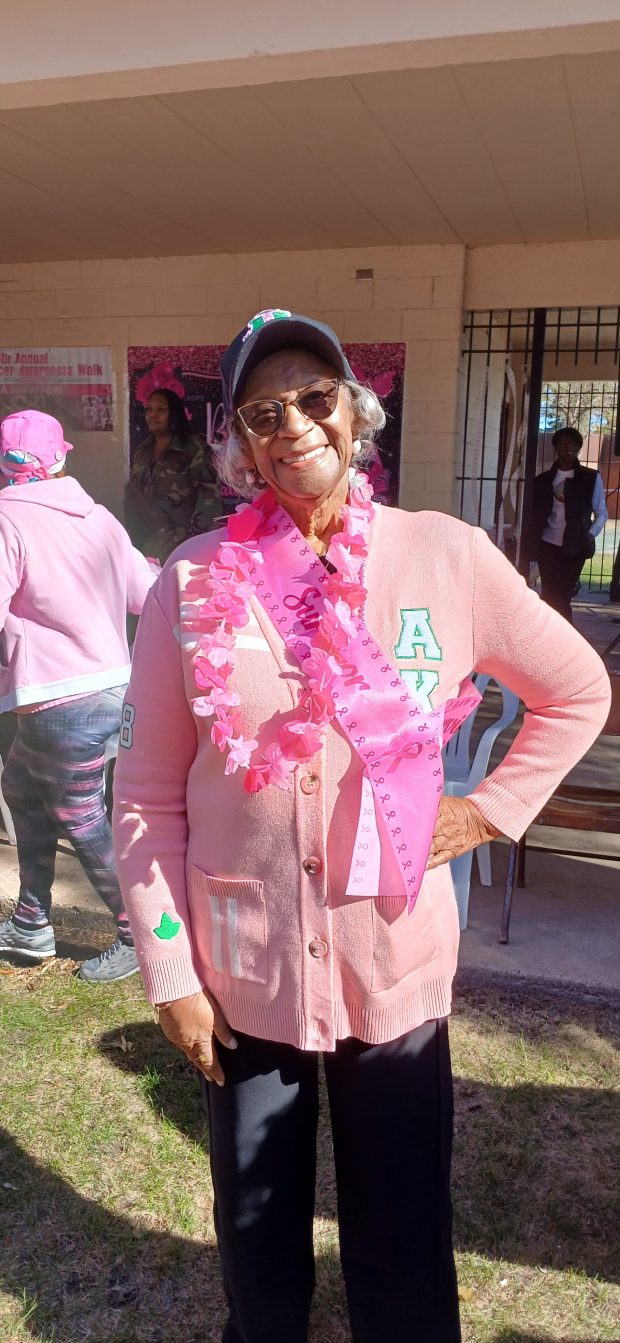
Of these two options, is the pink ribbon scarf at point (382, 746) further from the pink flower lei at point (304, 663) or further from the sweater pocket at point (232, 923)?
the sweater pocket at point (232, 923)

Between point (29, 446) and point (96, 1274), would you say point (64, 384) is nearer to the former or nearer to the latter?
point (29, 446)

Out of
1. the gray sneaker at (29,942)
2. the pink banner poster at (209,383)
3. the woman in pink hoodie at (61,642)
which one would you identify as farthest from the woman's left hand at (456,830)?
the pink banner poster at (209,383)

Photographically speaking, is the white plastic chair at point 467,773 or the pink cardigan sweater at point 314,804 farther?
the white plastic chair at point 467,773

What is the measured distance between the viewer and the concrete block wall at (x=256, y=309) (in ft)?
25.7

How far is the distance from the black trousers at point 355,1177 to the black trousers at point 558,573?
7469mm

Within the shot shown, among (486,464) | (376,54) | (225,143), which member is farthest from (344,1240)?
(486,464)

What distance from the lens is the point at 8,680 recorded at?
11.1ft

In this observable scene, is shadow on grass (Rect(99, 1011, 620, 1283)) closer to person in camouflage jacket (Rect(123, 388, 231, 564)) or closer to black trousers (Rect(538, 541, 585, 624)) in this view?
person in camouflage jacket (Rect(123, 388, 231, 564))

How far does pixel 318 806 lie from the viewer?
148 cm

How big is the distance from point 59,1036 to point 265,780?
7.10ft

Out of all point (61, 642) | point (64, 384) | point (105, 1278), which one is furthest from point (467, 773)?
point (64, 384)

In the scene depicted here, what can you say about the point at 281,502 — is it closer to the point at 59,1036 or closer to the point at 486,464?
the point at 59,1036

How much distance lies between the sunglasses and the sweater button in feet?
2.52

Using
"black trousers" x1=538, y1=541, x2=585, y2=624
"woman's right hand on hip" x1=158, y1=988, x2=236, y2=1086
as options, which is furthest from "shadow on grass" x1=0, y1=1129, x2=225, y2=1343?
"black trousers" x1=538, y1=541, x2=585, y2=624
